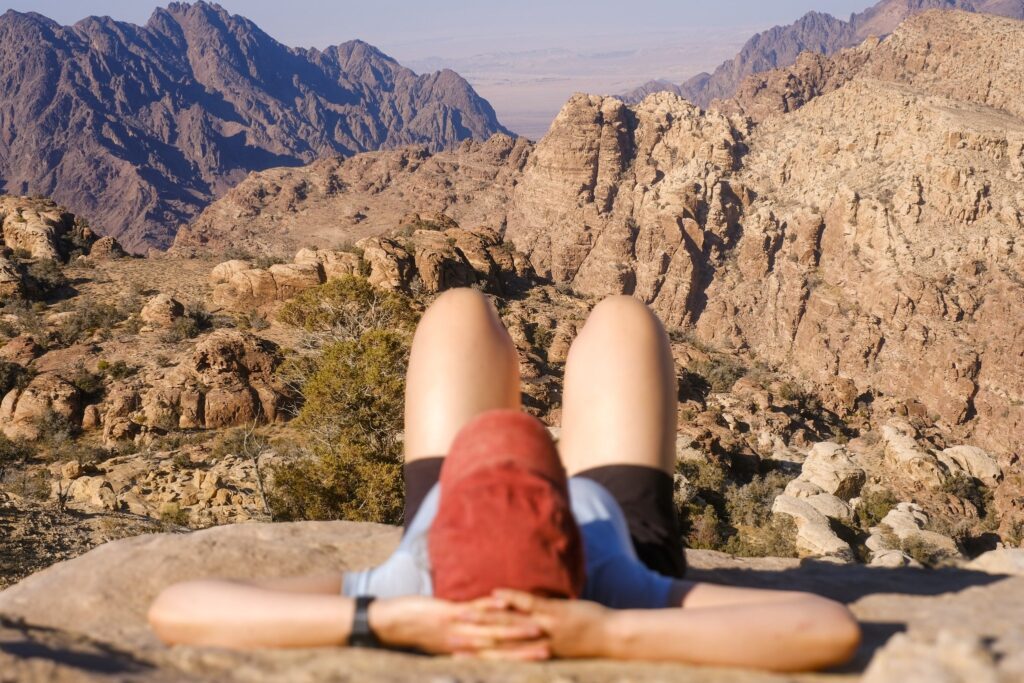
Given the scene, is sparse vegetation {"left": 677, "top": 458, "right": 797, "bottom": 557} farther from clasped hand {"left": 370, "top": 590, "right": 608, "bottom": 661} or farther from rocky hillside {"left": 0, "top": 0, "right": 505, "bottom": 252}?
rocky hillside {"left": 0, "top": 0, "right": 505, "bottom": 252}

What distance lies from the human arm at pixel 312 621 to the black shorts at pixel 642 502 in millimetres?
721

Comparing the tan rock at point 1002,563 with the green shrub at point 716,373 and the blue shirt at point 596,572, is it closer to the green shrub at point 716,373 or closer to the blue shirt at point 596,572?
the blue shirt at point 596,572

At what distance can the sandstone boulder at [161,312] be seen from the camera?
17.4 metres

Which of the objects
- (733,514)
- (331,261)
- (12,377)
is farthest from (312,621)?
(331,261)

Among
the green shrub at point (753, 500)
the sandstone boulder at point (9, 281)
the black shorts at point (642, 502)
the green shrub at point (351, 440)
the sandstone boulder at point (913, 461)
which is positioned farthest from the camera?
the sandstone boulder at point (9, 281)

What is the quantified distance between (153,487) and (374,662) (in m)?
10.2

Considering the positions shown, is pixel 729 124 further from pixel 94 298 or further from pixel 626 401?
pixel 626 401

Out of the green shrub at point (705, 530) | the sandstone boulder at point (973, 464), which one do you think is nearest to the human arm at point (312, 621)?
the green shrub at point (705, 530)

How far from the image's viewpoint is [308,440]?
36.2ft

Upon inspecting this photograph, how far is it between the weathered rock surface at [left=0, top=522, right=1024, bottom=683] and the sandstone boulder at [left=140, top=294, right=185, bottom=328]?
1569 centimetres

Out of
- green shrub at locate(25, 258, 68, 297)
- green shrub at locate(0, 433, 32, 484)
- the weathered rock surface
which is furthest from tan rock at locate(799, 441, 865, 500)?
green shrub at locate(25, 258, 68, 297)

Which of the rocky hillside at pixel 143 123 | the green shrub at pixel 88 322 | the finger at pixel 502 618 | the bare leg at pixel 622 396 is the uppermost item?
the rocky hillside at pixel 143 123

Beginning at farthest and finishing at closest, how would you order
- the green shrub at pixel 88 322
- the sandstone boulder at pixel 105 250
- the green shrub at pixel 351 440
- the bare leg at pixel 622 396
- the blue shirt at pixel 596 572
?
the sandstone boulder at pixel 105 250 → the green shrub at pixel 88 322 → the green shrub at pixel 351 440 → the bare leg at pixel 622 396 → the blue shirt at pixel 596 572

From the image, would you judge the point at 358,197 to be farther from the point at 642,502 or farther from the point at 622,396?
the point at 642,502
